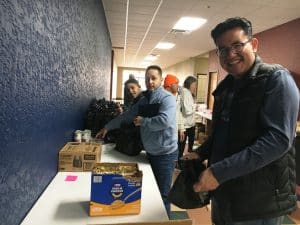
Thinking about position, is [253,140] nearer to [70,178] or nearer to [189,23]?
[70,178]

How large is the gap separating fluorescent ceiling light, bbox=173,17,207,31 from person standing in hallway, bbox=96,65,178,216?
2.61 m

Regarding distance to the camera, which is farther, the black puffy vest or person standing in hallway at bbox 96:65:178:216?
person standing in hallway at bbox 96:65:178:216

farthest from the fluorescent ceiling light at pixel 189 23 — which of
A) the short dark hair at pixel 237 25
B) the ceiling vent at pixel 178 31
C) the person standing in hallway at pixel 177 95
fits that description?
the short dark hair at pixel 237 25

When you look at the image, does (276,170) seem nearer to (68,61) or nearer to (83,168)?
(83,168)

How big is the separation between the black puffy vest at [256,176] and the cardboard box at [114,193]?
42 cm

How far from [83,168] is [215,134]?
37.0 inches

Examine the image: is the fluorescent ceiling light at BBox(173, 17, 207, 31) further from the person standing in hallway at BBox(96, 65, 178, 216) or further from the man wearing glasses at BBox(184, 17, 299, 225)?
the man wearing glasses at BBox(184, 17, 299, 225)

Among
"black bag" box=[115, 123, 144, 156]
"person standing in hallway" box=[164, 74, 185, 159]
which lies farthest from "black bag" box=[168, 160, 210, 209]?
"person standing in hallway" box=[164, 74, 185, 159]

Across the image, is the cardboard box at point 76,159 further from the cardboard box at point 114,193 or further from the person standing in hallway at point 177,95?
the person standing in hallway at point 177,95

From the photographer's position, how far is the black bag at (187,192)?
127 cm

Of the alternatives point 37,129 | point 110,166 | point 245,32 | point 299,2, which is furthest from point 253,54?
point 299,2

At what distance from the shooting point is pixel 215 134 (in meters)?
1.31

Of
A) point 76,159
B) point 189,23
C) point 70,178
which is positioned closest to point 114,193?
point 70,178

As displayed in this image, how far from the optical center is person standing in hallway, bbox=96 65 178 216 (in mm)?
1953
